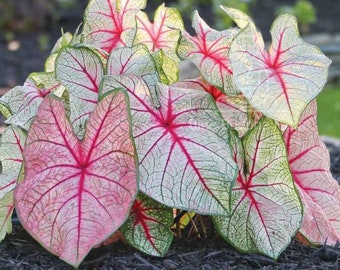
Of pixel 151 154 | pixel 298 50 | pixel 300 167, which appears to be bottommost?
pixel 300 167

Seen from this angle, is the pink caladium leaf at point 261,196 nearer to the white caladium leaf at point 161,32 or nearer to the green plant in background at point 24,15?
the white caladium leaf at point 161,32

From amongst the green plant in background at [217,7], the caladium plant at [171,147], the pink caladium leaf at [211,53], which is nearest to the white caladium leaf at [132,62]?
the caladium plant at [171,147]

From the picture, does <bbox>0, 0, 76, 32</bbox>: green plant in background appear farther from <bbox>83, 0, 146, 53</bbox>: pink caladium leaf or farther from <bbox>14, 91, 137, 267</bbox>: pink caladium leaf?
<bbox>14, 91, 137, 267</bbox>: pink caladium leaf

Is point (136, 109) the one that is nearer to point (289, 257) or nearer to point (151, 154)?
point (151, 154)

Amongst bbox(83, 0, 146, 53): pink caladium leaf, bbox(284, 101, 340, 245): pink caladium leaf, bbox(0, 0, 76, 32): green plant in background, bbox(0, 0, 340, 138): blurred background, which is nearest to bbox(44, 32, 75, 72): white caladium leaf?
bbox(83, 0, 146, 53): pink caladium leaf

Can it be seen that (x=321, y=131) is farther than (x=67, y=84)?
Yes

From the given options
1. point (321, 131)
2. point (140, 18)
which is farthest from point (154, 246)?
point (321, 131)

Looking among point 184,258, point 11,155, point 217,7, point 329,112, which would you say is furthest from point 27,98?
point 217,7

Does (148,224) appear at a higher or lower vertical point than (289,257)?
higher
